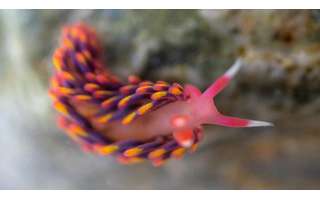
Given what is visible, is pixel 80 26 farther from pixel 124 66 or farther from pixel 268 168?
pixel 268 168

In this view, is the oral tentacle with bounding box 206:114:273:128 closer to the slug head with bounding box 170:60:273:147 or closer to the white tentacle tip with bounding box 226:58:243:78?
the slug head with bounding box 170:60:273:147

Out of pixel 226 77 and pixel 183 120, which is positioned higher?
pixel 226 77

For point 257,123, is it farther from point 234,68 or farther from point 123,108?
point 123,108

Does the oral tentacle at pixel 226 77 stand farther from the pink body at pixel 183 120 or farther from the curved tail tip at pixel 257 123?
the curved tail tip at pixel 257 123

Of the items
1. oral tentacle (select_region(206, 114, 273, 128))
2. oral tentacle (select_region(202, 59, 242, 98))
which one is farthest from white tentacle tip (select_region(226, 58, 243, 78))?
oral tentacle (select_region(206, 114, 273, 128))

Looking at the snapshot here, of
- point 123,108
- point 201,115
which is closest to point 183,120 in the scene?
point 201,115
